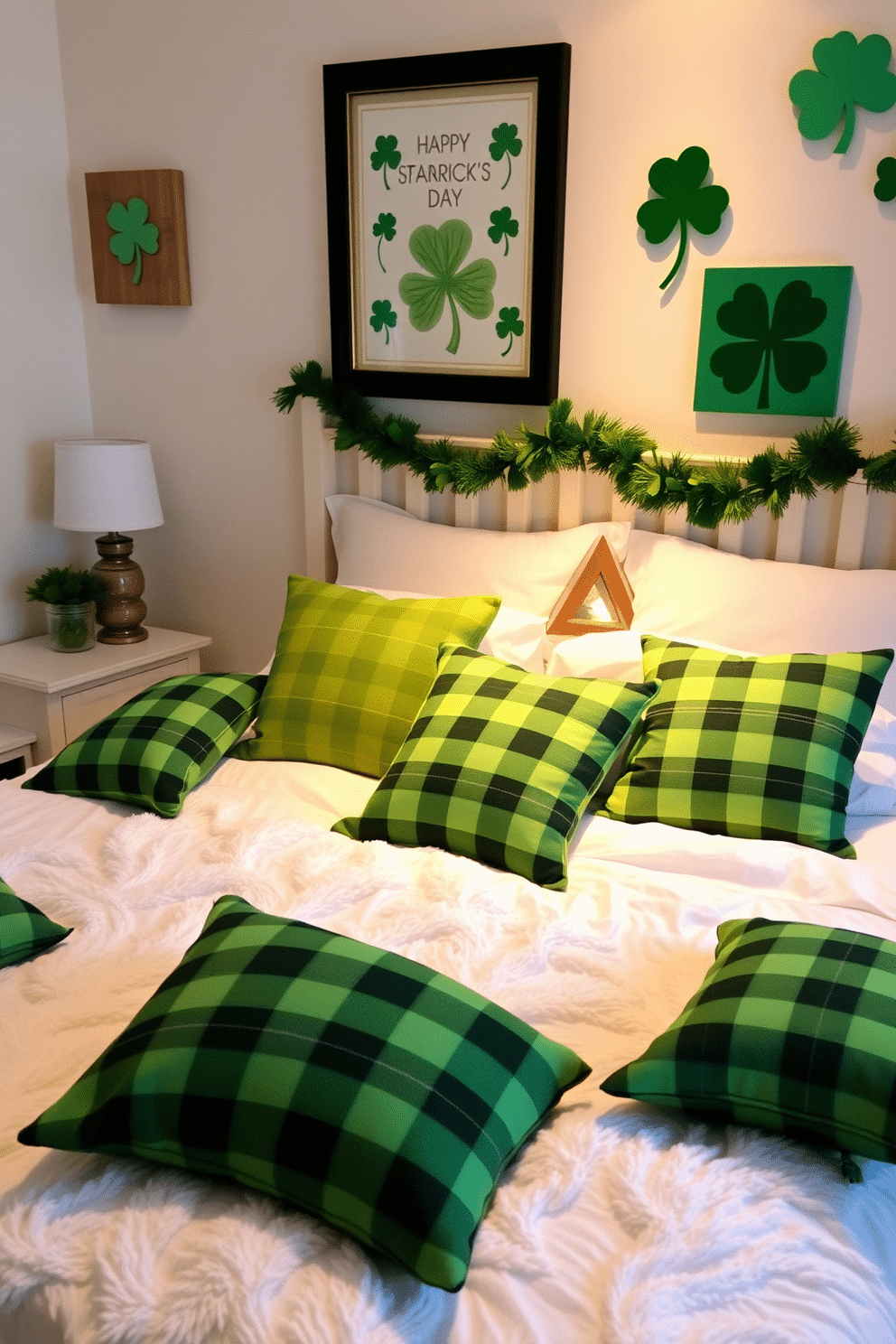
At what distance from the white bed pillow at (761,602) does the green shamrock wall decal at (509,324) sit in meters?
0.60

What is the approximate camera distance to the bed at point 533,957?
101 centimetres

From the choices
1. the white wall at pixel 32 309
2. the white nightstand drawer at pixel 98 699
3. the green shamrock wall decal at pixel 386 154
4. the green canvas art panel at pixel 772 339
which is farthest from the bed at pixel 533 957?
the white wall at pixel 32 309

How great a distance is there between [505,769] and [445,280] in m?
1.31

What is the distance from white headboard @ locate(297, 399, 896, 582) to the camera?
2.25 metres

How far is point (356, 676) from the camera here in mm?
2232

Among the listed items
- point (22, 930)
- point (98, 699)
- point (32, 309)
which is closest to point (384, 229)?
point (32, 309)

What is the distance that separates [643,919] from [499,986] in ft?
0.91

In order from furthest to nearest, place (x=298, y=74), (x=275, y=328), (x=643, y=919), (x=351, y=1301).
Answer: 1. (x=275, y=328)
2. (x=298, y=74)
3. (x=643, y=919)
4. (x=351, y=1301)

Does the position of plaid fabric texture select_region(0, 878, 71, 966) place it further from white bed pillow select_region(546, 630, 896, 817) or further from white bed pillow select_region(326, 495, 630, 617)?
white bed pillow select_region(326, 495, 630, 617)

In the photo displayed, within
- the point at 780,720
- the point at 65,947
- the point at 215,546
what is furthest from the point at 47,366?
the point at 780,720

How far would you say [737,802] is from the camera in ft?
6.09

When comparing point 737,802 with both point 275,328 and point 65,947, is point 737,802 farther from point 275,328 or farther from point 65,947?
point 275,328

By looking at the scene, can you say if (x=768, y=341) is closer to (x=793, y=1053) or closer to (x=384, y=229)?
(x=384, y=229)

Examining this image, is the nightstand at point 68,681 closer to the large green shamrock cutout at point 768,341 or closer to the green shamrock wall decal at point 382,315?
the green shamrock wall decal at point 382,315
